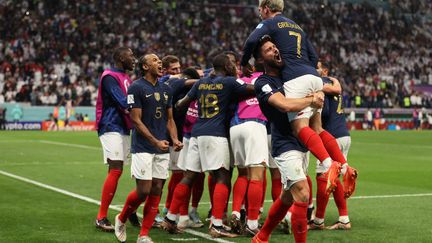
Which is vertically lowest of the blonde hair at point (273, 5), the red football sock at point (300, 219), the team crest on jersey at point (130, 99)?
the red football sock at point (300, 219)

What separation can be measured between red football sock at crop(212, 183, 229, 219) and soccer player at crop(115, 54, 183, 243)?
873mm

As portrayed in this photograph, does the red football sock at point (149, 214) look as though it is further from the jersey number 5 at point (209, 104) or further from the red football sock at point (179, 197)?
the jersey number 5 at point (209, 104)

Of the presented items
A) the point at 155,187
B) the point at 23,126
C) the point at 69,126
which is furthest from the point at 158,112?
the point at 23,126

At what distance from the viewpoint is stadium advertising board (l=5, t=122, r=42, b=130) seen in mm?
41562

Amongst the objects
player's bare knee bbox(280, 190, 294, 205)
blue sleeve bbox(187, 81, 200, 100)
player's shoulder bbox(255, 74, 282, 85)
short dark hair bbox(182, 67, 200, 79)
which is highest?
short dark hair bbox(182, 67, 200, 79)

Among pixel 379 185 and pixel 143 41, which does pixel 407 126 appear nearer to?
pixel 143 41

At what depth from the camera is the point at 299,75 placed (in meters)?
7.43

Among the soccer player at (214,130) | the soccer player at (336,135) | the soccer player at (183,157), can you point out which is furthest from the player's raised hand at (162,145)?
the soccer player at (336,135)

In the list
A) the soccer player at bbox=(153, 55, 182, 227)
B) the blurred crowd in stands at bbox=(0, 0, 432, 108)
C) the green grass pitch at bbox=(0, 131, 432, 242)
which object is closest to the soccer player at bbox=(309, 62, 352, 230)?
the green grass pitch at bbox=(0, 131, 432, 242)

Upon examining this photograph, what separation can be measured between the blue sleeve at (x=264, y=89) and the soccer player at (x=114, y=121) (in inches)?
105

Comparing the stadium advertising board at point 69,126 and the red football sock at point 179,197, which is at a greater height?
the red football sock at point 179,197

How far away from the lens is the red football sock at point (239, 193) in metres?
9.34

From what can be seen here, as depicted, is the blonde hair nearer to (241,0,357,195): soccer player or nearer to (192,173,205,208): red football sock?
(241,0,357,195): soccer player

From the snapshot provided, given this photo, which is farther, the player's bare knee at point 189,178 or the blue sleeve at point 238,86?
the player's bare knee at point 189,178
